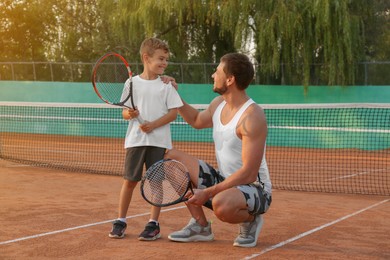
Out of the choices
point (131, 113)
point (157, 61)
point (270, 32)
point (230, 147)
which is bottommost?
point (230, 147)

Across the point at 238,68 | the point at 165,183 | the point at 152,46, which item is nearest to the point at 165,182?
the point at 165,183

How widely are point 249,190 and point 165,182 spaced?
0.60 meters

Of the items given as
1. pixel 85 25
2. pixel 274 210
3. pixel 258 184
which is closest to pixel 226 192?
pixel 258 184

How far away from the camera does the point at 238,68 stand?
4926mm

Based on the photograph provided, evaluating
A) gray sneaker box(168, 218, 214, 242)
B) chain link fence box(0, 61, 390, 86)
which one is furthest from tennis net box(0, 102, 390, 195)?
gray sneaker box(168, 218, 214, 242)

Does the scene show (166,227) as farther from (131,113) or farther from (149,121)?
(131,113)

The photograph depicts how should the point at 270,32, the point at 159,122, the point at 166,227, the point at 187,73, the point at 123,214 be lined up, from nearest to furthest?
the point at 159,122 < the point at 123,214 < the point at 166,227 < the point at 270,32 < the point at 187,73

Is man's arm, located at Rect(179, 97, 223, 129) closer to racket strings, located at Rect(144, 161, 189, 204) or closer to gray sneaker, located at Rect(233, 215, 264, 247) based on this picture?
racket strings, located at Rect(144, 161, 189, 204)

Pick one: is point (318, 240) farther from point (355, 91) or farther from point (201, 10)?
point (201, 10)

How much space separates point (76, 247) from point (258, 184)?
1.43 m

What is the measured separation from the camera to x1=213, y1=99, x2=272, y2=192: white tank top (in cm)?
493

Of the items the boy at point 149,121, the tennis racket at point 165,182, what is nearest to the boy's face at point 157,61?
the boy at point 149,121

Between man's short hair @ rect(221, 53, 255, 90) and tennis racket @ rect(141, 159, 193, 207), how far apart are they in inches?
28.2

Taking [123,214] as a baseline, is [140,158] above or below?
above
